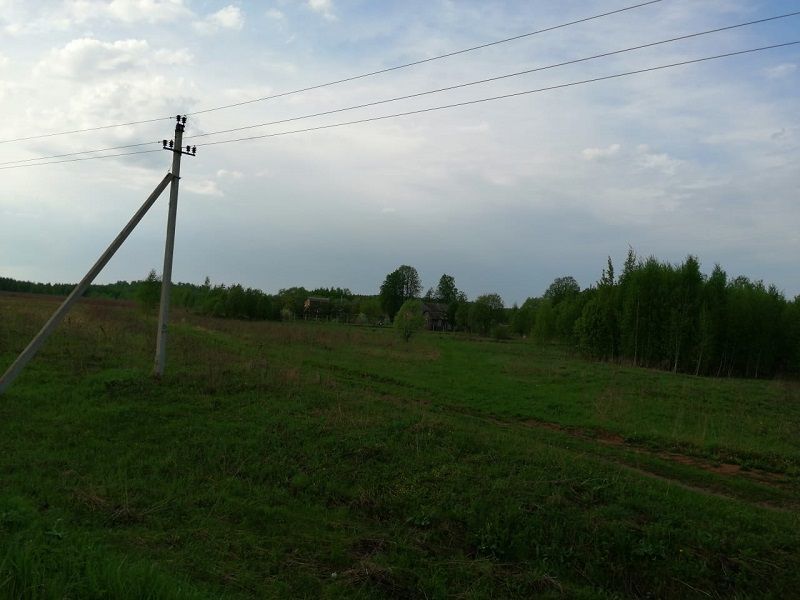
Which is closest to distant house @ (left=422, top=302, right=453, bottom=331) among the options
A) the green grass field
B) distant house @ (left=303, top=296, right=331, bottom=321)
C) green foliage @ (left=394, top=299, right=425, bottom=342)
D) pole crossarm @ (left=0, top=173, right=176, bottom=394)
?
distant house @ (left=303, top=296, right=331, bottom=321)

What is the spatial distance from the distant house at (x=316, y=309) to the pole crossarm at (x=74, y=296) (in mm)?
85696

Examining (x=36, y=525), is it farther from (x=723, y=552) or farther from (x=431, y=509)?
(x=723, y=552)

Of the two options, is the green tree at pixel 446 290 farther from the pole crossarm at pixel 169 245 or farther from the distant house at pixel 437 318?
the pole crossarm at pixel 169 245

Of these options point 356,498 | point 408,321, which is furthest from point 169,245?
point 408,321

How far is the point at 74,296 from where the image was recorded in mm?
12078

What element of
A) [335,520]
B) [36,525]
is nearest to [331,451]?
[335,520]

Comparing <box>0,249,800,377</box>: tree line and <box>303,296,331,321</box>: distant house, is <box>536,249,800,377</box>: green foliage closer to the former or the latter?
<box>0,249,800,377</box>: tree line

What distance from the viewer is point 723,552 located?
6363 mm

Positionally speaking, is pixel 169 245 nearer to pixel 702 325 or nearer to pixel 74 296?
pixel 74 296

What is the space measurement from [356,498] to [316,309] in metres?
93.8

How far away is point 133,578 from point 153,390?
9.75 m

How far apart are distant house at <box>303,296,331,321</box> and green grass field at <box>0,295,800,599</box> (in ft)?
277

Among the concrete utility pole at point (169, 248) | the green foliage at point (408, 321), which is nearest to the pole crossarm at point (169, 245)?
the concrete utility pole at point (169, 248)

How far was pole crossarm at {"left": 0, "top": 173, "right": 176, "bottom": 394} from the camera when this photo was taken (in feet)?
37.4
